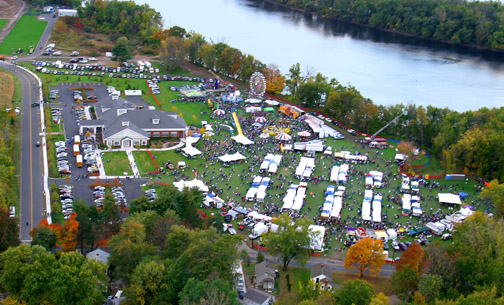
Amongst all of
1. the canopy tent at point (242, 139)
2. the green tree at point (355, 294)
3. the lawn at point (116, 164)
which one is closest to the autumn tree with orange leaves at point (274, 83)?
the canopy tent at point (242, 139)

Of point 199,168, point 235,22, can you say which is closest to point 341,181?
point 199,168

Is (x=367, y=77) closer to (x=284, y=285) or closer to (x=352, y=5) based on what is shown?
(x=352, y=5)

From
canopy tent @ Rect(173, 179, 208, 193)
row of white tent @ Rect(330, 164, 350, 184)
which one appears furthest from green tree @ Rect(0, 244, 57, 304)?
row of white tent @ Rect(330, 164, 350, 184)

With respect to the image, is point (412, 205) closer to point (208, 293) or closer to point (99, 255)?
point (208, 293)

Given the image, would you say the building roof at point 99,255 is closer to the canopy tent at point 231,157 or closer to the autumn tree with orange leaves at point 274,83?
the canopy tent at point 231,157

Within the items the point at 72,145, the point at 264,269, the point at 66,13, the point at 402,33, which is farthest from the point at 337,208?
the point at 402,33
